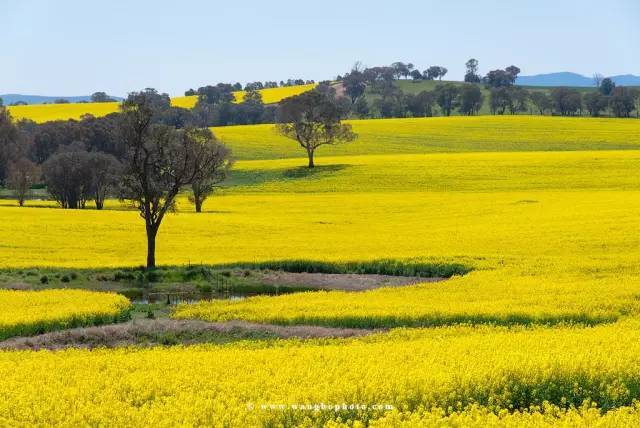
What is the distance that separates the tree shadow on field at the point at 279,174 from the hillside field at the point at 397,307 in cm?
152

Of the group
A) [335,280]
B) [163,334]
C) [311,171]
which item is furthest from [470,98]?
[163,334]

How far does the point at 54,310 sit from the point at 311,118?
6463 centimetres

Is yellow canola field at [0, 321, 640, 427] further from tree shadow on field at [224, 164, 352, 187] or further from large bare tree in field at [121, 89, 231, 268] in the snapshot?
tree shadow on field at [224, 164, 352, 187]

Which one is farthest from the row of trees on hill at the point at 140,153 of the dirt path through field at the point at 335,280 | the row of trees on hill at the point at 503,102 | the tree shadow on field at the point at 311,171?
the row of trees on hill at the point at 503,102

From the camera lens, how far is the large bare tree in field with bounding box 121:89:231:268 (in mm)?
34531

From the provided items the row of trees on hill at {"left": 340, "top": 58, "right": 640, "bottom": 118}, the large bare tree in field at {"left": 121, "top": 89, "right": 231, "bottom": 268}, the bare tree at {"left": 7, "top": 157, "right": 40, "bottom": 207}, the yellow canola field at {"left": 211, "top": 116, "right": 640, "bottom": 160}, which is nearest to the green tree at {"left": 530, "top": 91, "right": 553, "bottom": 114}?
the row of trees on hill at {"left": 340, "top": 58, "right": 640, "bottom": 118}

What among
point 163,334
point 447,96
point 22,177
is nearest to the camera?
point 163,334

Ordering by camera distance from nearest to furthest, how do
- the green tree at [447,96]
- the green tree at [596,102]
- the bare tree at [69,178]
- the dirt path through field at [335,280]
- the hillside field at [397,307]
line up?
the hillside field at [397,307] → the dirt path through field at [335,280] → the bare tree at [69,178] → the green tree at [596,102] → the green tree at [447,96]

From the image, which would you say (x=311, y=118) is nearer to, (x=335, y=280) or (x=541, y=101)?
(x=335, y=280)

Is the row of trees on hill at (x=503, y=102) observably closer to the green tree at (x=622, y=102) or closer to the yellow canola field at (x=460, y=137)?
the green tree at (x=622, y=102)

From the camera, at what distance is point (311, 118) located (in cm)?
A: 8556

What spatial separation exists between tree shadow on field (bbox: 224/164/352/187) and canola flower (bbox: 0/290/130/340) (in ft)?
Result: 174

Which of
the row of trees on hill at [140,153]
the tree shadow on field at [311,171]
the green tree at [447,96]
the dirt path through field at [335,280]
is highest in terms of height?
the green tree at [447,96]

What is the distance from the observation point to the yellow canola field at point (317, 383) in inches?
401
